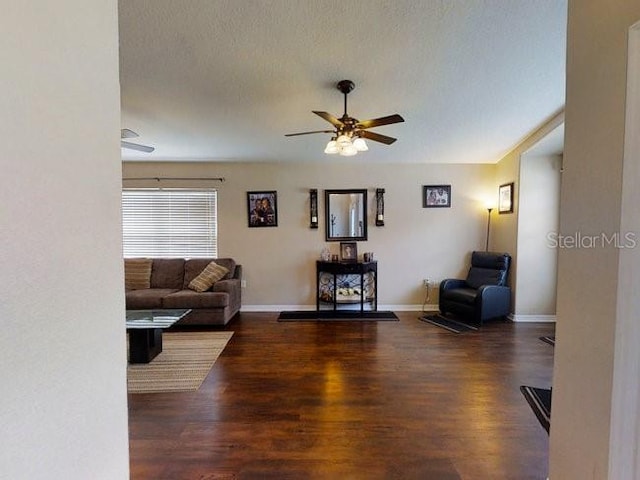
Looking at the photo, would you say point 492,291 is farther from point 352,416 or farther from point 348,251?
point 352,416

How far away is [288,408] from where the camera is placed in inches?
89.9

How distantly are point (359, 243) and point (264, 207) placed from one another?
1.63 metres

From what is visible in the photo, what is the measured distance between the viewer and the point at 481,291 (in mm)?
4195

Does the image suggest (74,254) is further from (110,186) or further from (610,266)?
(610,266)

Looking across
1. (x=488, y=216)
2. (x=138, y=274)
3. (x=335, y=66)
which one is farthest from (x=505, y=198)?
(x=138, y=274)

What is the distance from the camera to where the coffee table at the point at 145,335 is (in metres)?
3.03

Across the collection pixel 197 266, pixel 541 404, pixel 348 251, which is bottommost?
pixel 541 404

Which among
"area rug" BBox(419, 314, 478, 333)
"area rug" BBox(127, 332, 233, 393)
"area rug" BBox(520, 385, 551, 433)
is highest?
"area rug" BBox(520, 385, 551, 433)

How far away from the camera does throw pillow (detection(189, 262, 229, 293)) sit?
14.7ft

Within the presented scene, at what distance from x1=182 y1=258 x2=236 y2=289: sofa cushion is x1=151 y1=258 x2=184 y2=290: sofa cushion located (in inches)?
3.3

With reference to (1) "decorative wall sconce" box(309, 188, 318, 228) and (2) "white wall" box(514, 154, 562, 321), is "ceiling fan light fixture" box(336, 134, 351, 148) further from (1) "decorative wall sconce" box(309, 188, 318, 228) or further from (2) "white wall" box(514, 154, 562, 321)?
(2) "white wall" box(514, 154, 562, 321)

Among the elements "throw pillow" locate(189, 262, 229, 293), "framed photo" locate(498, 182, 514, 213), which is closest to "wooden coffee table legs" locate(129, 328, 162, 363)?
"throw pillow" locate(189, 262, 229, 293)

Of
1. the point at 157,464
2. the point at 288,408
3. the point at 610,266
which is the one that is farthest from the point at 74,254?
the point at 288,408

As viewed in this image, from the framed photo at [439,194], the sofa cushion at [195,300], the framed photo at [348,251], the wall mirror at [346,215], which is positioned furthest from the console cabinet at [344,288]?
the sofa cushion at [195,300]
